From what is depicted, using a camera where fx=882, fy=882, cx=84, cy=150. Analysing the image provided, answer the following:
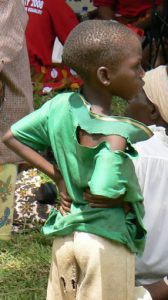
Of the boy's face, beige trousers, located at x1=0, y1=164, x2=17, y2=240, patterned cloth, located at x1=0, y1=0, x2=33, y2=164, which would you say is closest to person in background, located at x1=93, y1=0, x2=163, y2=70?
patterned cloth, located at x1=0, y1=0, x2=33, y2=164

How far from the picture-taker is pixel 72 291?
3012 millimetres

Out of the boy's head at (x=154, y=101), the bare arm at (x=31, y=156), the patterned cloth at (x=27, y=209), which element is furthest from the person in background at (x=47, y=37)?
the bare arm at (x=31, y=156)

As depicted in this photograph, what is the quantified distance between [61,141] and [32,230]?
2.09 meters

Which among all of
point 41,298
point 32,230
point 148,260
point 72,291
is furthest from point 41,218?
point 72,291

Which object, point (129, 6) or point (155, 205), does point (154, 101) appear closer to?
point (155, 205)

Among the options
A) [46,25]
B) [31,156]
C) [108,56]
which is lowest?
[46,25]

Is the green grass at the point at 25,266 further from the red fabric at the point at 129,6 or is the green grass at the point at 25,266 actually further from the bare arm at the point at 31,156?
the red fabric at the point at 129,6

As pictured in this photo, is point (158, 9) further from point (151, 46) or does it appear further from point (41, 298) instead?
point (41, 298)

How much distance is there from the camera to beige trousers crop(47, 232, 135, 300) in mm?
2891

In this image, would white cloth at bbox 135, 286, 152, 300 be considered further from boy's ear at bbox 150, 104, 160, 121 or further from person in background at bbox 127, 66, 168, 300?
boy's ear at bbox 150, 104, 160, 121

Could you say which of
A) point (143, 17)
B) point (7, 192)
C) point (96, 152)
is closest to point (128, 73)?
point (96, 152)

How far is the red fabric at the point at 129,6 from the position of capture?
8016mm

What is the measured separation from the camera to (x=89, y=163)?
2.89m

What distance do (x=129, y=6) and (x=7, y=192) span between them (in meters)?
3.72
